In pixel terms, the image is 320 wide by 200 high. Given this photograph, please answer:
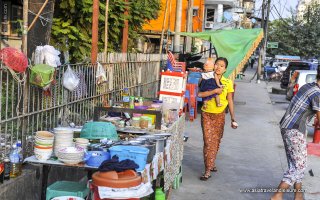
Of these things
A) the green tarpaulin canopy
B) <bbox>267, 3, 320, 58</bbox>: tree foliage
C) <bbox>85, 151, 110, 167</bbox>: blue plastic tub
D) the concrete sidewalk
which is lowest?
the concrete sidewalk

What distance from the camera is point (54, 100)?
220 inches

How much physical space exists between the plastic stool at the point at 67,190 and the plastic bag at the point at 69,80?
5.35 ft

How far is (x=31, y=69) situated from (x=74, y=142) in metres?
0.98

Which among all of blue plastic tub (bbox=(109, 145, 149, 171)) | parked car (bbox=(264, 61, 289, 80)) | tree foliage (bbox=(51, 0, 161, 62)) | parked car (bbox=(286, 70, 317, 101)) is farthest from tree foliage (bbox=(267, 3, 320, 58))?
blue plastic tub (bbox=(109, 145, 149, 171))

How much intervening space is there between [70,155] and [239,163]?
16.1 feet

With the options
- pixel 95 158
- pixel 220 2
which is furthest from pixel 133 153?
pixel 220 2

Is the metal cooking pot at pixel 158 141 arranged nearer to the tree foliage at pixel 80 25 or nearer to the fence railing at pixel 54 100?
the fence railing at pixel 54 100

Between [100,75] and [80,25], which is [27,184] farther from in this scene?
[80,25]

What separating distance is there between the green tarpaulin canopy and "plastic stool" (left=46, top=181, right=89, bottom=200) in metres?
9.22

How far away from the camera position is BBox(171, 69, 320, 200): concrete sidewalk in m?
6.52

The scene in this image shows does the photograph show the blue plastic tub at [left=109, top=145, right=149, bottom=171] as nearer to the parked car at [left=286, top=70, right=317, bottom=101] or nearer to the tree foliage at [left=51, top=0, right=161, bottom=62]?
the tree foliage at [left=51, top=0, right=161, bottom=62]

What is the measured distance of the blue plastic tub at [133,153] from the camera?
4.07 meters

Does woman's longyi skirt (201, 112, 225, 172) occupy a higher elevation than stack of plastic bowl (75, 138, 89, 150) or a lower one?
lower

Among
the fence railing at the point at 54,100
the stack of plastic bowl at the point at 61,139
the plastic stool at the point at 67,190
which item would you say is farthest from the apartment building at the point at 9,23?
the plastic stool at the point at 67,190
